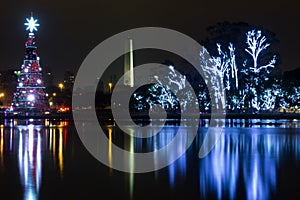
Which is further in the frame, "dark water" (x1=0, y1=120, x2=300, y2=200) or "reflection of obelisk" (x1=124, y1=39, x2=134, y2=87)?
"reflection of obelisk" (x1=124, y1=39, x2=134, y2=87)

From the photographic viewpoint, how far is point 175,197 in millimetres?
12445

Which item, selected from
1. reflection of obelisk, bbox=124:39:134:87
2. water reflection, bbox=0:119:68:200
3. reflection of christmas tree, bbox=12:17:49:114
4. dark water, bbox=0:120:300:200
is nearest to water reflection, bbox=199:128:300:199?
dark water, bbox=0:120:300:200

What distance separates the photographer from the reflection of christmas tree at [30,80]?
67500 mm

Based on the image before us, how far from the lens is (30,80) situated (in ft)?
223

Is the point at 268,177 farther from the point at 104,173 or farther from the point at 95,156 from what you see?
the point at 95,156

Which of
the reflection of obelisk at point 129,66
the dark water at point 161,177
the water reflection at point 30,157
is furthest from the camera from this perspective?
the reflection of obelisk at point 129,66

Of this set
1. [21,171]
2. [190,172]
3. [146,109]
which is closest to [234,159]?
[190,172]

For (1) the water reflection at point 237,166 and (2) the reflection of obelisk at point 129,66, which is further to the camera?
(2) the reflection of obelisk at point 129,66

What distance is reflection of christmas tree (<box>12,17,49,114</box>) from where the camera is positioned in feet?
221

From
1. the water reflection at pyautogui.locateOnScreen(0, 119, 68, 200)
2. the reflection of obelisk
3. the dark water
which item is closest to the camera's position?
the dark water

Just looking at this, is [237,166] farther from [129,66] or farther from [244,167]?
[129,66]

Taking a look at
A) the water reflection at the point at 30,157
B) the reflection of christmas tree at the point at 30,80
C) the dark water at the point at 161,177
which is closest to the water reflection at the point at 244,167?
the dark water at the point at 161,177

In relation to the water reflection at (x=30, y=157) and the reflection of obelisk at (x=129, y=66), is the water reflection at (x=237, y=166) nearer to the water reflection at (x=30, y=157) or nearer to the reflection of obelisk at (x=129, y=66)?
the water reflection at (x=30, y=157)

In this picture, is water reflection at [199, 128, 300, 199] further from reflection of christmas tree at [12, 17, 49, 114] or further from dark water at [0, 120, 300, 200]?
reflection of christmas tree at [12, 17, 49, 114]
